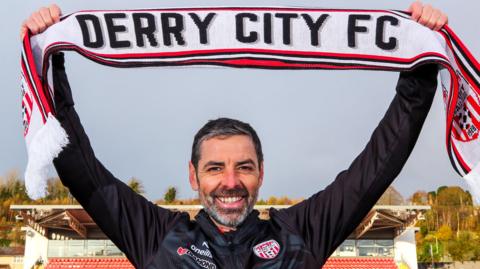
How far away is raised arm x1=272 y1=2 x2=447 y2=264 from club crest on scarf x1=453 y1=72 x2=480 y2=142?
486 millimetres

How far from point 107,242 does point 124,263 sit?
2236 mm

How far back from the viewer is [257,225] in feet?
10.3

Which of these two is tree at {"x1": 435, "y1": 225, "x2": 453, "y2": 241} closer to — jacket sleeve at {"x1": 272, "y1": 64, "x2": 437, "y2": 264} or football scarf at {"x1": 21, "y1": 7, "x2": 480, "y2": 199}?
football scarf at {"x1": 21, "y1": 7, "x2": 480, "y2": 199}

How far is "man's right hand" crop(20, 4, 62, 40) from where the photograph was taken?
3455 mm

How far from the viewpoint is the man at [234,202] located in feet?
9.89

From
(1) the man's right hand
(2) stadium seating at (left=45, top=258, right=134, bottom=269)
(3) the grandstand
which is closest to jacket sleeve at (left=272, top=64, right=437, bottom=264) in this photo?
(1) the man's right hand

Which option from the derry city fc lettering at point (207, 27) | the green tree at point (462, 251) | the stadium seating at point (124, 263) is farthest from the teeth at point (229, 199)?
the green tree at point (462, 251)

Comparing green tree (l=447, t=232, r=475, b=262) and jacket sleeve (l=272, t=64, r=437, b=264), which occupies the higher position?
jacket sleeve (l=272, t=64, r=437, b=264)

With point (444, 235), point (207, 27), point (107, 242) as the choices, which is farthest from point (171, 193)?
point (207, 27)

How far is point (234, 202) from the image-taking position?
303 centimetres

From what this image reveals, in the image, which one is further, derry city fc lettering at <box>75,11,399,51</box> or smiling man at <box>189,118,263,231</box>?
derry city fc lettering at <box>75,11,399,51</box>

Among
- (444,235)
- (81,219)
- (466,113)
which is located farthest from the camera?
(444,235)

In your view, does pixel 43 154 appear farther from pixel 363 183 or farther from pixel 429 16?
pixel 429 16

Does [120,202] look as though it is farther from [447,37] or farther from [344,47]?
[447,37]
